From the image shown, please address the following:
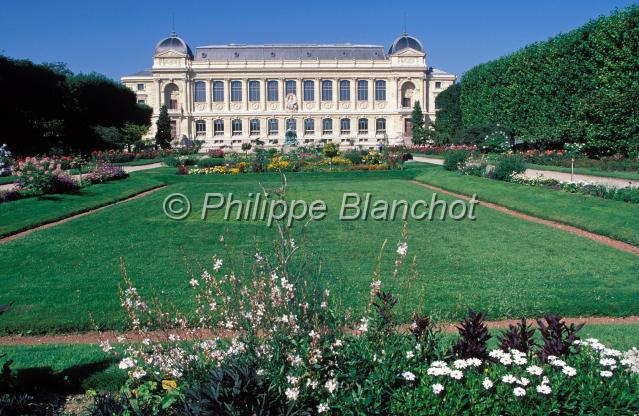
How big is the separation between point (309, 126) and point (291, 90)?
4.94 metres

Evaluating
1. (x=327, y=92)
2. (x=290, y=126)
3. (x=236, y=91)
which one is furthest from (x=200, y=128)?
(x=327, y=92)

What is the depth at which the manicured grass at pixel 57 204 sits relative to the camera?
13.8 metres

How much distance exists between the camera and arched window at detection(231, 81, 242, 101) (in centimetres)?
7138

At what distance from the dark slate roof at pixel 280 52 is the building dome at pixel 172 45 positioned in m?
2.21

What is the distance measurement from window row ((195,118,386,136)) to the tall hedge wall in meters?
35.3

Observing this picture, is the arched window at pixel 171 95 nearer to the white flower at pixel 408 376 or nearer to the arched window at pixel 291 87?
the arched window at pixel 291 87

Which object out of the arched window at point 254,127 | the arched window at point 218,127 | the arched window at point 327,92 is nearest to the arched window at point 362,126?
the arched window at point 327,92

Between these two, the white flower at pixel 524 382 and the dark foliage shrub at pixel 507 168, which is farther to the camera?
the dark foliage shrub at pixel 507 168

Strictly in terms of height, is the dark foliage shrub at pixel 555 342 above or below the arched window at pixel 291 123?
below

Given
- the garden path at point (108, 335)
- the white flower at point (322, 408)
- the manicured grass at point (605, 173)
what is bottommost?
the garden path at point (108, 335)

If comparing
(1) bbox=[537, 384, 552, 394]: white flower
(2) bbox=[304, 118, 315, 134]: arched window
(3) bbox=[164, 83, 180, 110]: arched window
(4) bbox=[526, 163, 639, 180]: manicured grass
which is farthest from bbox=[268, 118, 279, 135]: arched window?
(1) bbox=[537, 384, 552, 394]: white flower

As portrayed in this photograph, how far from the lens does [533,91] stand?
3209 centimetres

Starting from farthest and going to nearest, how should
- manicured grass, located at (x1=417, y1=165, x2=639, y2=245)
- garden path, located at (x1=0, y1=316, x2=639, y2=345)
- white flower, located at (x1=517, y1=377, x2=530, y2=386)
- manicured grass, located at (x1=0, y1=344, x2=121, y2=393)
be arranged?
manicured grass, located at (x1=417, y1=165, x2=639, y2=245) → garden path, located at (x1=0, y1=316, x2=639, y2=345) → manicured grass, located at (x1=0, y1=344, x2=121, y2=393) → white flower, located at (x1=517, y1=377, x2=530, y2=386)

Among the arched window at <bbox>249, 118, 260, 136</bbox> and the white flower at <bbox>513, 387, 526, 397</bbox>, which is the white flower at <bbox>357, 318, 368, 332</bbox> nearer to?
the white flower at <bbox>513, 387, 526, 397</bbox>
